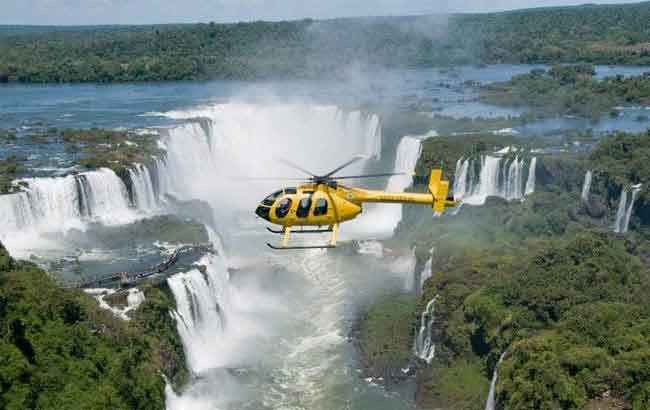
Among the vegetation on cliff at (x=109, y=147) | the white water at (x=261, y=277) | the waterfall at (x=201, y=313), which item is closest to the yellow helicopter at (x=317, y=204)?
the white water at (x=261, y=277)

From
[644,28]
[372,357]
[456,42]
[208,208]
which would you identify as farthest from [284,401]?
[644,28]

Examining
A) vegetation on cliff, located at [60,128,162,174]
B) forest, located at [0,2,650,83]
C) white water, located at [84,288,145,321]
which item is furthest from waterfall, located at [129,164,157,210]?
forest, located at [0,2,650,83]

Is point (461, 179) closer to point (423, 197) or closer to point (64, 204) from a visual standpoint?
point (64, 204)

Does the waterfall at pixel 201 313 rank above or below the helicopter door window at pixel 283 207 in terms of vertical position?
below

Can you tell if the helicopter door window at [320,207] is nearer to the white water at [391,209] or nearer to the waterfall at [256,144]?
the white water at [391,209]

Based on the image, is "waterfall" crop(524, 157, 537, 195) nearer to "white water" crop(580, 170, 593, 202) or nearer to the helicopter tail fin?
"white water" crop(580, 170, 593, 202)

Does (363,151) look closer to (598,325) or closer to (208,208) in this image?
(208,208)
